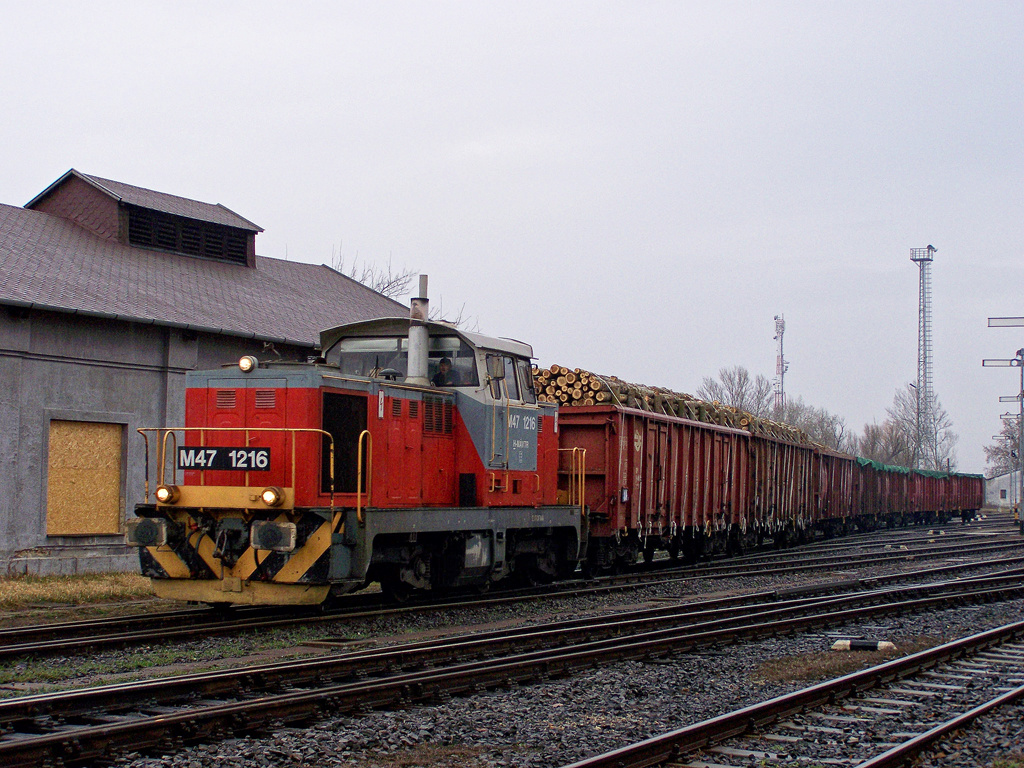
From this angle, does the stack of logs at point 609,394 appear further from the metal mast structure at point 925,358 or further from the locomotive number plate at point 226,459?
the metal mast structure at point 925,358

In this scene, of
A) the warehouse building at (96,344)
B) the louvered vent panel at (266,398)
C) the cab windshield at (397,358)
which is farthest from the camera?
the warehouse building at (96,344)

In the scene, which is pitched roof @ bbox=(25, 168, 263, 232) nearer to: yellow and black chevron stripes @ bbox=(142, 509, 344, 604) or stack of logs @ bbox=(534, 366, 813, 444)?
stack of logs @ bbox=(534, 366, 813, 444)

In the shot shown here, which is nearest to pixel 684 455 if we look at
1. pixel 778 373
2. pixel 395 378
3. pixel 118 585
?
pixel 395 378

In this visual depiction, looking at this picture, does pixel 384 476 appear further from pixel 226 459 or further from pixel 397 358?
pixel 226 459

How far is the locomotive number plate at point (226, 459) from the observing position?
36.8 ft

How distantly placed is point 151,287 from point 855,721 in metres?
15.7

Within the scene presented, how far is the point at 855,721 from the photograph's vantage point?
736cm

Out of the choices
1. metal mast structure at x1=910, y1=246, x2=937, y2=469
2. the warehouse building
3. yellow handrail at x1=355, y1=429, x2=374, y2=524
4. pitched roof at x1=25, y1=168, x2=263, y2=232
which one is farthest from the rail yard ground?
metal mast structure at x1=910, y1=246, x2=937, y2=469

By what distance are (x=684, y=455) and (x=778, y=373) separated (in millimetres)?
67755

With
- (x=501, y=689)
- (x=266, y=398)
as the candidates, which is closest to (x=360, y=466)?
(x=266, y=398)

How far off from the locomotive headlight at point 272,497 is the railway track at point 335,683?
7.48ft

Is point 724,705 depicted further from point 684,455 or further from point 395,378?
point 684,455

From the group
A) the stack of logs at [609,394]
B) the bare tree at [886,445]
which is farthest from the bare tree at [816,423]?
the stack of logs at [609,394]

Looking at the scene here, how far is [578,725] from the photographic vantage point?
7035mm
